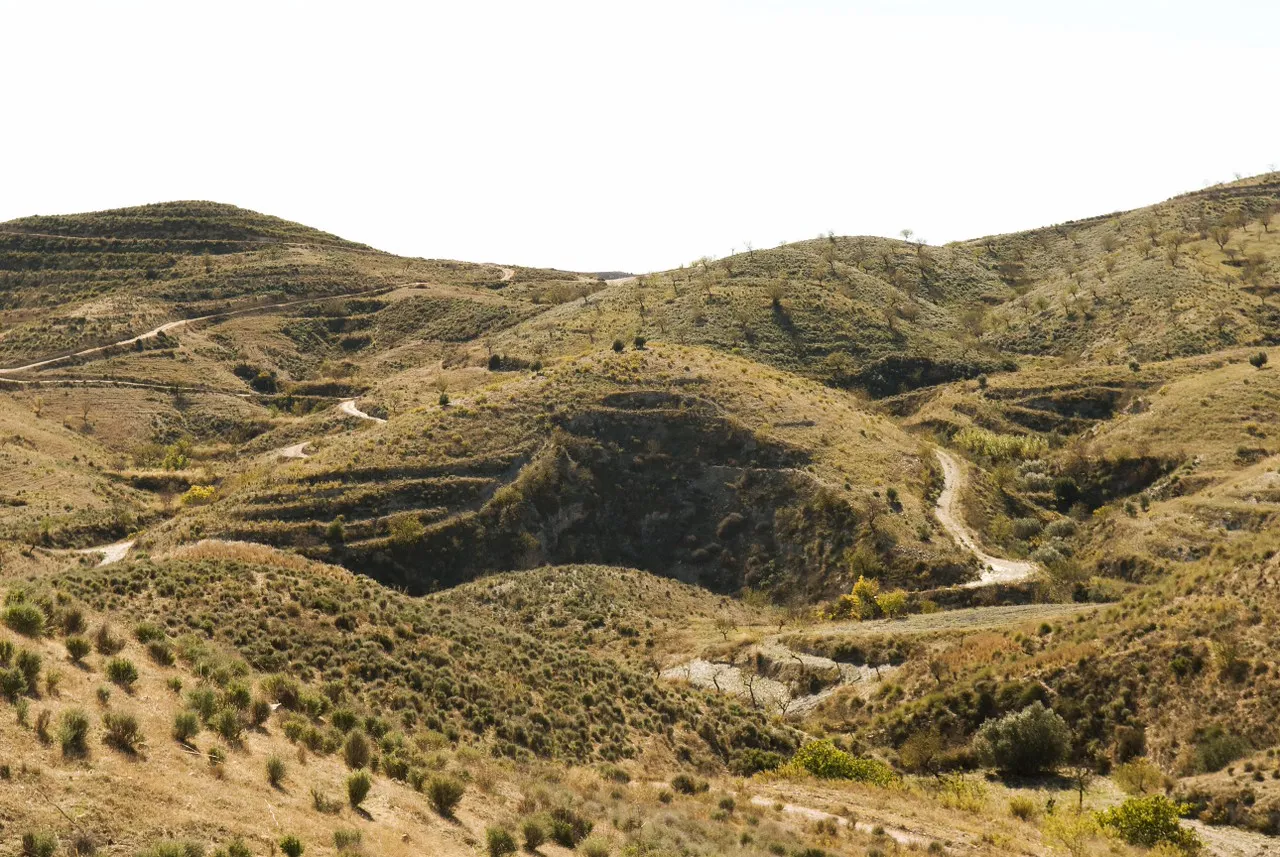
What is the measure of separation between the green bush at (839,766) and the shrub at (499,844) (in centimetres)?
1302

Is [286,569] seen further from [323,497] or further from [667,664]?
[323,497]

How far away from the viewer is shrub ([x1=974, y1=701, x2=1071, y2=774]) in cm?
2881

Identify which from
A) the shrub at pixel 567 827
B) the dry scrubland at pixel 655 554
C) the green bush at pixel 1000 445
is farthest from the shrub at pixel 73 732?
the green bush at pixel 1000 445

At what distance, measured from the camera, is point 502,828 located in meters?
19.1

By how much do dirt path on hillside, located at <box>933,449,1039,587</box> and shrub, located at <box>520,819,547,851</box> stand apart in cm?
3807

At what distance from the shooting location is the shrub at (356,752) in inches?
819

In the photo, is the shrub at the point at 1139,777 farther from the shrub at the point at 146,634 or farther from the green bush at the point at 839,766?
the shrub at the point at 146,634

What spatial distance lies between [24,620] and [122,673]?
8.62ft

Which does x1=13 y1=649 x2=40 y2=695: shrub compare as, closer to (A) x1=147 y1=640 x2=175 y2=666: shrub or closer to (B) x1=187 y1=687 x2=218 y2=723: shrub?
(B) x1=187 y1=687 x2=218 y2=723: shrub

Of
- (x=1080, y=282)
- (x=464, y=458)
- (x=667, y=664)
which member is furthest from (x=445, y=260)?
(x=667, y=664)

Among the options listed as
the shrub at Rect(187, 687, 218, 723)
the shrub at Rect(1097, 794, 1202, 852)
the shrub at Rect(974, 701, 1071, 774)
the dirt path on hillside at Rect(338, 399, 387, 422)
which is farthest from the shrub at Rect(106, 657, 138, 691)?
the dirt path on hillside at Rect(338, 399, 387, 422)

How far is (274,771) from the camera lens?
18219 mm

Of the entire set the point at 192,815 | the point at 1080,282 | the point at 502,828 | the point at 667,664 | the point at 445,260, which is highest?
the point at 445,260

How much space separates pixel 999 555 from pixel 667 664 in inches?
985
